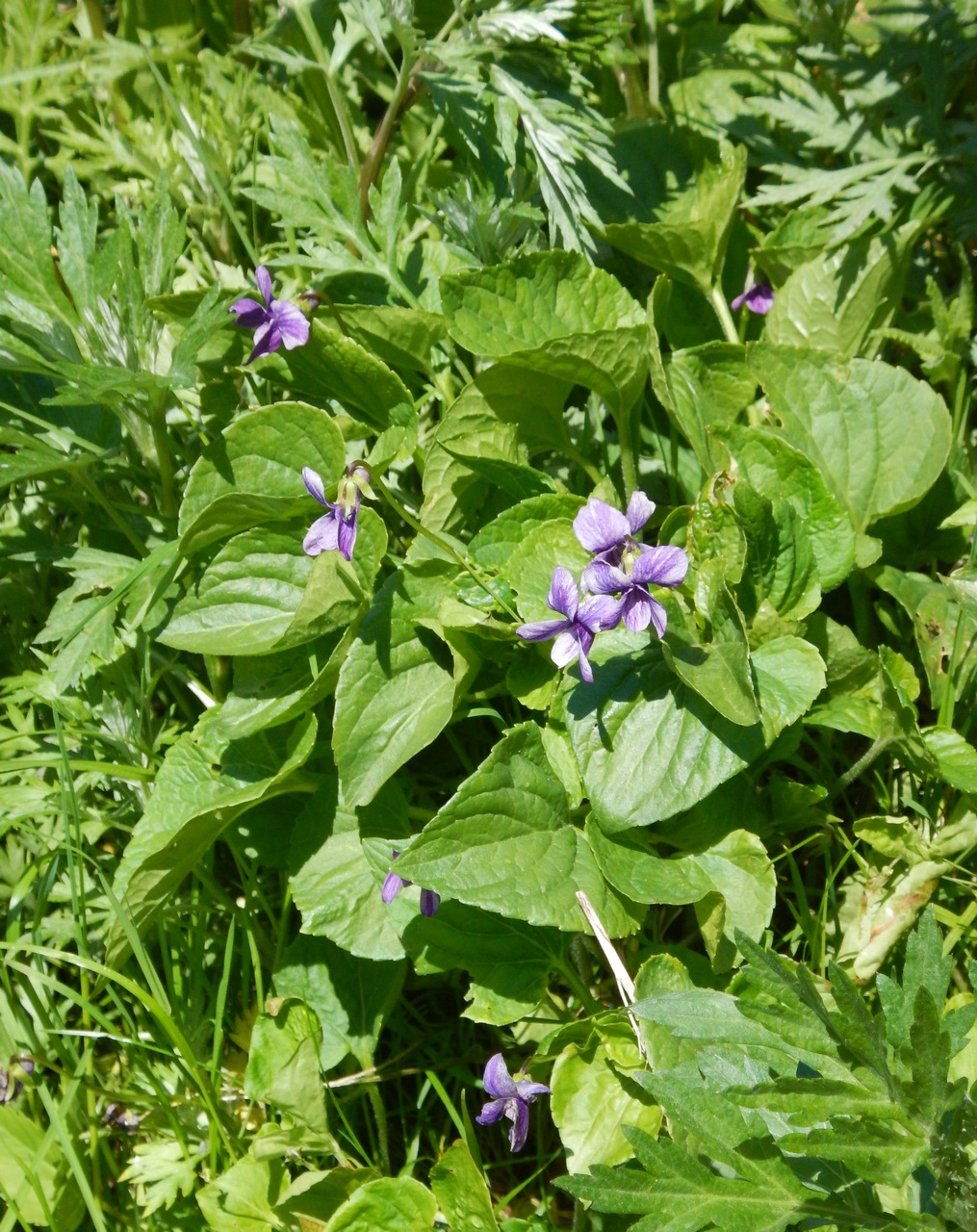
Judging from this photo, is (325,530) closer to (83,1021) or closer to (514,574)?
(514,574)

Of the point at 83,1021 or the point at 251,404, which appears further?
the point at 251,404

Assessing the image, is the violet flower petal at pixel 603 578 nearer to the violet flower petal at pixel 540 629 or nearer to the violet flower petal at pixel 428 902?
the violet flower petal at pixel 540 629

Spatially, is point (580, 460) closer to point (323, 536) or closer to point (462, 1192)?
point (323, 536)

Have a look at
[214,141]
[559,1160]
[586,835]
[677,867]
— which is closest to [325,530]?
[586,835]

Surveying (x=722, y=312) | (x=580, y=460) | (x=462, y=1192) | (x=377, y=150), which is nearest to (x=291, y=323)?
(x=580, y=460)

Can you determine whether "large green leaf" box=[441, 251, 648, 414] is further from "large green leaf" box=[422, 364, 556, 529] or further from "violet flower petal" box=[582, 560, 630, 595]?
"violet flower petal" box=[582, 560, 630, 595]

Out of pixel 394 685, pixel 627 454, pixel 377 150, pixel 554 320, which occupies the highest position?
pixel 377 150

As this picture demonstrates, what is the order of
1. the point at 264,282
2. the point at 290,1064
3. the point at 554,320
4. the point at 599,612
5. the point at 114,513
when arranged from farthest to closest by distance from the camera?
the point at 114,513
the point at 554,320
the point at 264,282
the point at 290,1064
the point at 599,612

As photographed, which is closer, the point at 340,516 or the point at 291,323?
the point at 340,516
